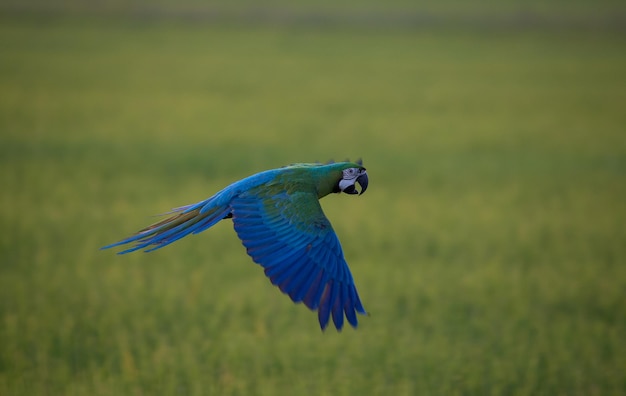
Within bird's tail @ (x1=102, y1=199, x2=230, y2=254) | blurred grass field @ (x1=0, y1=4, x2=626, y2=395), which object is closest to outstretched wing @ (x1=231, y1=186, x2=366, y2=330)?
bird's tail @ (x1=102, y1=199, x2=230, y2=254)

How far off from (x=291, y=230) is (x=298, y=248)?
126 millimetres

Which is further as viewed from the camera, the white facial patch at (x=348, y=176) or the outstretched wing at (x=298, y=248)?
the white facial patch at (x=348, y=176)

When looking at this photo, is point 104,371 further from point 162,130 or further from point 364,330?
point 162,130

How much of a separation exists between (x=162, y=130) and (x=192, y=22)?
28.5m

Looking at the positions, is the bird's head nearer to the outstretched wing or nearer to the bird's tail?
the outstretched wing

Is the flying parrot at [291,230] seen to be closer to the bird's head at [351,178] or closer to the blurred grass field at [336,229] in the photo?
the bird's head at [351,178]

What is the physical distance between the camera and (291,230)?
4156 millimetres

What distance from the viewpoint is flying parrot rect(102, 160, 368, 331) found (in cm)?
388

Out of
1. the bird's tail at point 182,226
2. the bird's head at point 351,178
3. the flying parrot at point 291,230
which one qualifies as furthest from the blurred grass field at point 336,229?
the bird's head at point 351,178

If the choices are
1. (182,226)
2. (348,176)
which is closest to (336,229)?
(348,176)

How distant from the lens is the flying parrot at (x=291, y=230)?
3.88 metres

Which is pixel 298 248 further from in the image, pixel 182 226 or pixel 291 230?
pixel 182 226

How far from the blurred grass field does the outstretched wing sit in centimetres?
135

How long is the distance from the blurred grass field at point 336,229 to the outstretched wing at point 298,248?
135cm
